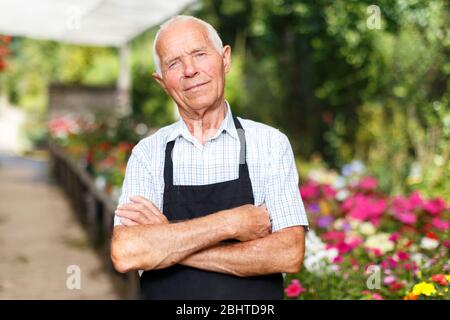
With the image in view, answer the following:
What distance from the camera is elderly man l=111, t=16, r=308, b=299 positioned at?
1.42 metres

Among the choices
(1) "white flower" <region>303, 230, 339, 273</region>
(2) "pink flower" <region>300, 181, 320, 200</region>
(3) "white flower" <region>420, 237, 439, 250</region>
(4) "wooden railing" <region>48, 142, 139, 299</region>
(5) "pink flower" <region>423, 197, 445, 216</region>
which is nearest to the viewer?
(1) "white flower" <region>303, 230, 339, 273</region>

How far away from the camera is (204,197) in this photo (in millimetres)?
1488

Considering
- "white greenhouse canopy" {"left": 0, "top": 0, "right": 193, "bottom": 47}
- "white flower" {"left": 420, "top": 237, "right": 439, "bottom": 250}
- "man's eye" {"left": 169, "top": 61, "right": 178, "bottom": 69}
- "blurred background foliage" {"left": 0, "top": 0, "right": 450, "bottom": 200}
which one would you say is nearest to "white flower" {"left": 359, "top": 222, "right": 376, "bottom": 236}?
"white flower" {"left": 420, "top": 237, "right": 439, "bottom": 250}

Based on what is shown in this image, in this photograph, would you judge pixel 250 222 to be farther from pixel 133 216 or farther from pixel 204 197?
pixel 133 216

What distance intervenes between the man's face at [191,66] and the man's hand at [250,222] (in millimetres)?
258

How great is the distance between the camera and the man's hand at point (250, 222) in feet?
4.68

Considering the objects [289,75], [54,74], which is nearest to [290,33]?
[289,75]

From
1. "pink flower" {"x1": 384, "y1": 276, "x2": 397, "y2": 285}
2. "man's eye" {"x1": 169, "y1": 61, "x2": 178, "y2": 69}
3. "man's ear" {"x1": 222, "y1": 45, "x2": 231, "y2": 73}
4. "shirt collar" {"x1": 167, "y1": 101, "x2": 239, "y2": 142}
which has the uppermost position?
"man's ear" {"x1": 222, "y1": 45, "x2": 231, "y2": 73}

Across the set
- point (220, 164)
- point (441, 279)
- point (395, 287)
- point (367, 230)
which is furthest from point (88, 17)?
point (220, 164)

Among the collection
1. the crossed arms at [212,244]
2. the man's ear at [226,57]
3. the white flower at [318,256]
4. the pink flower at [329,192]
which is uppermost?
the man's ear at [226,57]

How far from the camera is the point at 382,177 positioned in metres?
5.09

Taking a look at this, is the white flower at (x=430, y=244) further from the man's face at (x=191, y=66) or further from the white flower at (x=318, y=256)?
the man's face at (x=191, y=66)

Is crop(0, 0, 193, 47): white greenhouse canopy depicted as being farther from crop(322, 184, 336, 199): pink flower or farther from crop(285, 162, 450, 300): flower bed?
crop(285, 162, 450, 300): flower bed

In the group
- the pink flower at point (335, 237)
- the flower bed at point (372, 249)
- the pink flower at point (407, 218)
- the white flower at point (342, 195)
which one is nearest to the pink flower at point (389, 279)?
the flower bed at point (372, 249)
